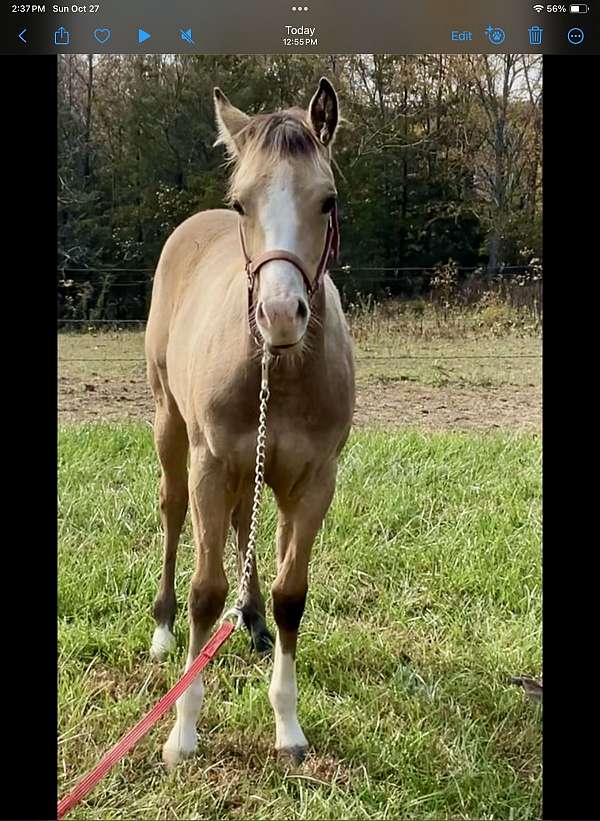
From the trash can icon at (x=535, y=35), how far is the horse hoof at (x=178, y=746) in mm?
1696

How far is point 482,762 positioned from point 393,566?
797 millimetres

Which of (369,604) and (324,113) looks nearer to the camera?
(324,113)

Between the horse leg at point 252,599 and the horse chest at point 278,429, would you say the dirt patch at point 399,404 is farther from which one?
the horse leg at point 252,599

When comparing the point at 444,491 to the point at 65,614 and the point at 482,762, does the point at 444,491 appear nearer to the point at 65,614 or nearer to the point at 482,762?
the point at 482,762

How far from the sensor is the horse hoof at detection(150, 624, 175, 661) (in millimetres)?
2098

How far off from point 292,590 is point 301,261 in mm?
890

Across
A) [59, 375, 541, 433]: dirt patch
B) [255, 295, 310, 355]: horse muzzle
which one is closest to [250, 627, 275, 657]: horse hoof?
[59, 375, 541, 433]: dirt patch

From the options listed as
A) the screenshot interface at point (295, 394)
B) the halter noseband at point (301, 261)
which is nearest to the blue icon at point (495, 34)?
the screenshot interface at point (295, 394)

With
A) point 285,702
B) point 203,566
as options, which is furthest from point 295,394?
point 285,702

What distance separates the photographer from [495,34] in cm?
133

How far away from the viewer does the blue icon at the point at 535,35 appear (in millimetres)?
1322
